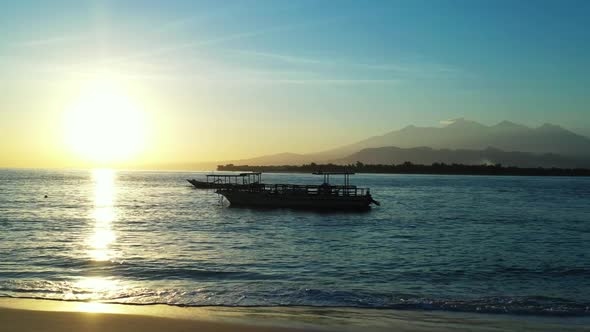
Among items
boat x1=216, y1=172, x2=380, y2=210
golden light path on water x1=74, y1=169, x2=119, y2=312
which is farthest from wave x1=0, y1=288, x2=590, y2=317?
boat x1=216, y1=172, x2=380, y2=210

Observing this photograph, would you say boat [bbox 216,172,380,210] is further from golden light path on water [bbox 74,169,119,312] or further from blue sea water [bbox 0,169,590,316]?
golden light path on water [bbox 74,169,119,312]

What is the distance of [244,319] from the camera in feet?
38.7

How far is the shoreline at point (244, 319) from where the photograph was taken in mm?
10930

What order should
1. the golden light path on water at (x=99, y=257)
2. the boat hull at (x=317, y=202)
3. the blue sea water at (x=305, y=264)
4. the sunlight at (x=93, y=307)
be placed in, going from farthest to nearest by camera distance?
the boat hull at (x=317, y=202) < the blue sea water at (x=305, y=264) < the golden light path on water at (x=99, y=257) < the sunlight at (x=93, y=307)

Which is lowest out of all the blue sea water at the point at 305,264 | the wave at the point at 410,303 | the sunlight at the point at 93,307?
the blue sea water at the point at 305,264

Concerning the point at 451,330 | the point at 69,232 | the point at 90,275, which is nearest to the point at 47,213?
the point at 69,232

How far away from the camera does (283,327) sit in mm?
10953

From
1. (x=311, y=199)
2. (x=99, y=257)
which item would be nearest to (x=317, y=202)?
(x=311, y=199)

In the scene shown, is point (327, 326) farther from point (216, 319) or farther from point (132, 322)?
point (132, 322)

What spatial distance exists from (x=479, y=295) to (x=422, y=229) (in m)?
21.9

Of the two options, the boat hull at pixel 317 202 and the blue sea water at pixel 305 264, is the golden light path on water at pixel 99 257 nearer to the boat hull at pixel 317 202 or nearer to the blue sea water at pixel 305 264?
the blue sea water at pixel 305 264

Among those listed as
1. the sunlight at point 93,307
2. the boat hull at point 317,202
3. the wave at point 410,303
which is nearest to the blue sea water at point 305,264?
the wave at point 410,303

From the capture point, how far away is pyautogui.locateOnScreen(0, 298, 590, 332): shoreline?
10930 mm

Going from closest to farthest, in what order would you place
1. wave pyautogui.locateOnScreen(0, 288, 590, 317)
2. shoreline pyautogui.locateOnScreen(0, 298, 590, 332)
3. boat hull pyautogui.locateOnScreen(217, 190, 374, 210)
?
shoreline pyautogui.locateOnScreen(0, 298, 590, 332), wave pyautogui.locateOnScreen(0, 288, 590, 317), boat hull pyautogui.locateOnScreen(217, 190, 374, 210)
